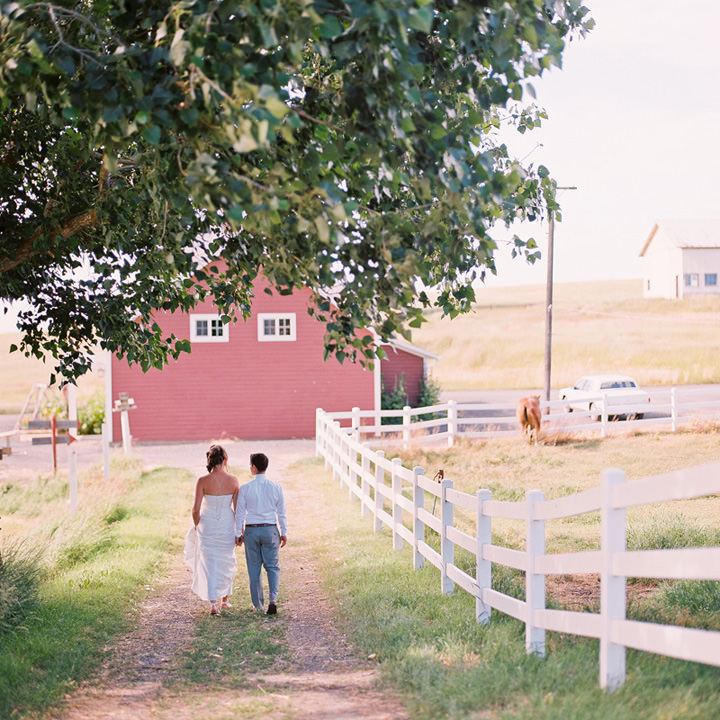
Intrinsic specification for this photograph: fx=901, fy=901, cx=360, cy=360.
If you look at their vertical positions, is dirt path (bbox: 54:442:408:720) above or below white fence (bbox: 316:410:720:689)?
below

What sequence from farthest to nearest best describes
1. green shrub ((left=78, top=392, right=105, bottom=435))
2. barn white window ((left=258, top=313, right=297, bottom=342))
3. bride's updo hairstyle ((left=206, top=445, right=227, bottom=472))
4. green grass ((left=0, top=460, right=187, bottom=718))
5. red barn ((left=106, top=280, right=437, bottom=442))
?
green shrub ((left=78, top=392, right=105, bottom=435)) < barn white window ((left=258, top=313, right=297, bottom=342)) < red barn ((left=106, top=280, right=437, bottom=442)) < bride's updo hairstyle ((left=206, top=445, right=227, bottom=472)) < green grass ((left=0, top=460, right=187, bottom=718))

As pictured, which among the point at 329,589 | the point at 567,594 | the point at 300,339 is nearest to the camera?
the point at 567,594

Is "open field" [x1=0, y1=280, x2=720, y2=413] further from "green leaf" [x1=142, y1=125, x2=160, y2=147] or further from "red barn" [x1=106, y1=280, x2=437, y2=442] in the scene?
"green leaf" [x1=142, y1=125, x2=160, y2=147]

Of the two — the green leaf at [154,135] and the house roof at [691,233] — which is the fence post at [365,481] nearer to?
the green leaf at [154,135]

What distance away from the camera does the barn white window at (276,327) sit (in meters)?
30.9

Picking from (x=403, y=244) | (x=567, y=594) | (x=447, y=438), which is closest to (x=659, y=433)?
(x=447, y=438)

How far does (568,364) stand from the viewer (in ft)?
212

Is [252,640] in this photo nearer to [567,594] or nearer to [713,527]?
[567,594]

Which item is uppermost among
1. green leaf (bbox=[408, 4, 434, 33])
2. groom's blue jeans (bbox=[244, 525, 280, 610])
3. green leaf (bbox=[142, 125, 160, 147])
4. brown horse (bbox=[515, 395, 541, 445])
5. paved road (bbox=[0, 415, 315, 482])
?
green leaf (bbox=[408, 4, 434, 33])

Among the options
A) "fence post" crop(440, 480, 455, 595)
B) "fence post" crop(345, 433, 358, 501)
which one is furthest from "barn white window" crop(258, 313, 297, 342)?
"fence post" crop(440, 480, 455, 595)

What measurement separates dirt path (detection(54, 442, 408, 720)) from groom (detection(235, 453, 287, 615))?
447 mm

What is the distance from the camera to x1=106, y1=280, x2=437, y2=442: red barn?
30.5 meters

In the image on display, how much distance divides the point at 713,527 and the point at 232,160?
9137 mm

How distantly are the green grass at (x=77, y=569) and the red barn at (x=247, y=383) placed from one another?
10.8 metres
